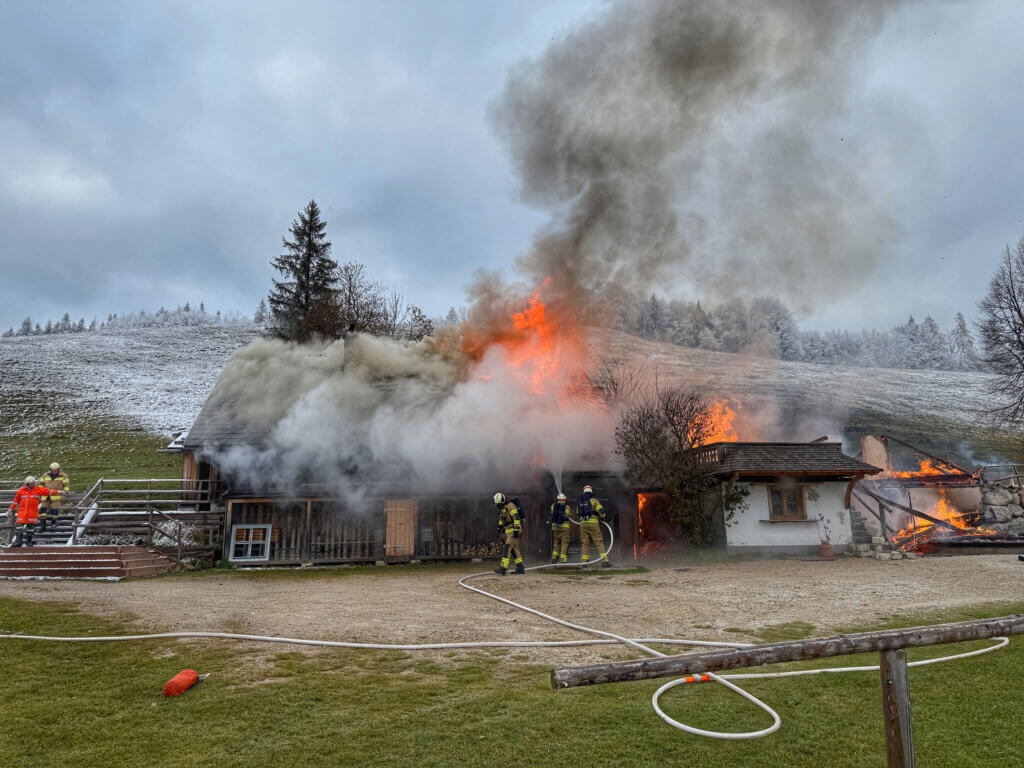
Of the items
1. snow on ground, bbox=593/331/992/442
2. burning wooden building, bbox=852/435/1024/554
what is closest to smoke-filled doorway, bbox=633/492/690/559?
burning wooden building, bbox=852/435/1024/554

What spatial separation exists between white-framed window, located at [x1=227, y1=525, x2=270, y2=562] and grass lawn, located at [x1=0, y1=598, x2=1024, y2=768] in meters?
12.9

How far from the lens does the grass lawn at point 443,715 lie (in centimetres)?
486

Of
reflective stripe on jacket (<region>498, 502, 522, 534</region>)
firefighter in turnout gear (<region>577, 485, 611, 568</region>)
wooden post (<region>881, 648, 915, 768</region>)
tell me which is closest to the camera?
wooden post (<region>881, 648, 915, 768</region>)

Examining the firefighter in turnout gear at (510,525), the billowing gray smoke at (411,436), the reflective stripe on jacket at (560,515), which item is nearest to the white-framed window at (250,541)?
the billowing gray smoke at (411,436)

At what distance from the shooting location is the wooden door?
20297 mm

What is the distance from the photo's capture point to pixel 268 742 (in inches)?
203

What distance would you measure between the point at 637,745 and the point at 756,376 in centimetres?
5820

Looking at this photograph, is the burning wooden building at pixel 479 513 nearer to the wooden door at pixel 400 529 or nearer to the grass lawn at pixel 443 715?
the wooden door at pixel 400 529

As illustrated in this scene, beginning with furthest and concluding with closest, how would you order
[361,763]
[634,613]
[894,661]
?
1. [634,613]
2. [361,763]
3. [894,661]

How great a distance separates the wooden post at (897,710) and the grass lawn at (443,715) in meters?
1.12

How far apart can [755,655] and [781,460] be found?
18309 millimetres

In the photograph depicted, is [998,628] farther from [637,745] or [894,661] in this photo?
[637,745]

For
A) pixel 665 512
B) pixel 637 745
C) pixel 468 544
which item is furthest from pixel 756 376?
pixel 637 745

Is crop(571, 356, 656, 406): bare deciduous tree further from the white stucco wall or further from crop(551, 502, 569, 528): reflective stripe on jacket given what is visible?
the white stucco wall
